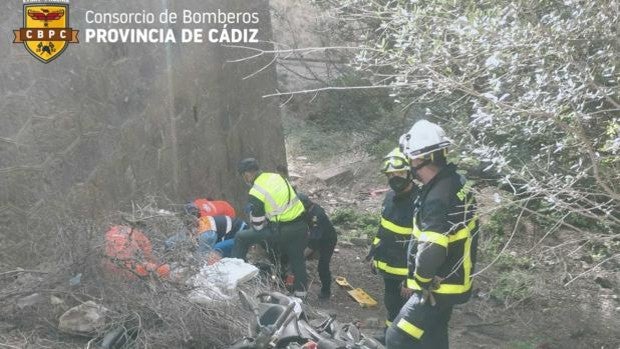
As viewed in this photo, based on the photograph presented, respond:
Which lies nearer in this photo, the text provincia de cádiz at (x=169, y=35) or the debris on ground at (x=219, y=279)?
the debris on ground at (x=219, y=279)

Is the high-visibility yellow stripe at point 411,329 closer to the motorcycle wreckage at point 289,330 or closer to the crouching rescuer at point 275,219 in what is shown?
the motorcycle wreckage at point 289,330

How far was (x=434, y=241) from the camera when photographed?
4945 mm

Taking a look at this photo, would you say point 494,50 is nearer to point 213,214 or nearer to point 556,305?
point 213,214

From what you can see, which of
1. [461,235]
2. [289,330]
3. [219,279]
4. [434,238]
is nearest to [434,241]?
[434,238]

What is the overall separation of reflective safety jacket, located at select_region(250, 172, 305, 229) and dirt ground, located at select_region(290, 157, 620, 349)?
101 cm

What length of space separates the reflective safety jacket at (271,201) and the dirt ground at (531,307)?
101 centimetres

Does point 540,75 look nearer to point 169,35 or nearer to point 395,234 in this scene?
point 395,234

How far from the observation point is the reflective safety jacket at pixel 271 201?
747cm

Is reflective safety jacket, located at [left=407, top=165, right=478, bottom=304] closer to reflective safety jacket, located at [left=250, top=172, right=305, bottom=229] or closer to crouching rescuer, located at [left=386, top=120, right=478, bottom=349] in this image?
crouching rescuer, located at [left=386, top=120, right=478, bottom=349]

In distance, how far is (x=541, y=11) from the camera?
4953mm

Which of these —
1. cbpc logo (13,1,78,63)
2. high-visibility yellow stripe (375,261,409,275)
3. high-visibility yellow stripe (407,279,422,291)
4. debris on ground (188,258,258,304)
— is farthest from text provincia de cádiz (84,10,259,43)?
high-visibility yellow stripe (407,279,422,291)

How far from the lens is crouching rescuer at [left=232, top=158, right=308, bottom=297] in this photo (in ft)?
24.6

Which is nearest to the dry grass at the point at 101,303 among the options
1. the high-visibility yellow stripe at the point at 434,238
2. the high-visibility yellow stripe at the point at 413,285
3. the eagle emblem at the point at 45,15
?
the high-visibility yellow stripe at the point at 413,285

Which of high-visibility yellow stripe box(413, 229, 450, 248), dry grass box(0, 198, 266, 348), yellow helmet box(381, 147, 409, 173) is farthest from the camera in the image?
yellow helmet box(381, 147, 409, 173)
